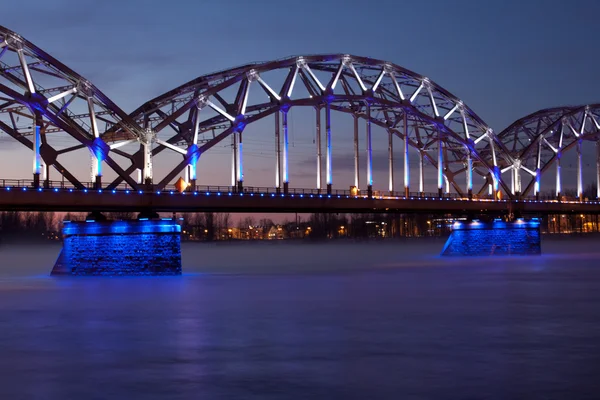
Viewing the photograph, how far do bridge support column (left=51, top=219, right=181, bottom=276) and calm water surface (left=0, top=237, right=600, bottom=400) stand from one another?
696 centimetres

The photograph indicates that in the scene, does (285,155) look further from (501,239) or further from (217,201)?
(501,239)

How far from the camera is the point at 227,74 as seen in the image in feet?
206

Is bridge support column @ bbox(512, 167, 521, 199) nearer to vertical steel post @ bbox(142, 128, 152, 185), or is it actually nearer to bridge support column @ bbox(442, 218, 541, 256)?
bridge support column @ bbox(442, 218, 541, 256)

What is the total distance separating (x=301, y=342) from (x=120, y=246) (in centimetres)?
2950

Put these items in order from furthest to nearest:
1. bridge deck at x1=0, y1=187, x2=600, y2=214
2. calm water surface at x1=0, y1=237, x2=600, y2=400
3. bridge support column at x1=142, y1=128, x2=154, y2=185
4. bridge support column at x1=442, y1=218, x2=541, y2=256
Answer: bridge support column at x1=442, y1=218, x2=541, y2=256 < bridge support column at x1=142, y1=128, x2=154, y2=185 < bridge deck at x1=0, y1=187, x2=600, y2=214 < calm water surface at x1=0, y1=237, x2=600, y2=400

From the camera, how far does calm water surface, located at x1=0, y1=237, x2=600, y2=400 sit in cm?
1695

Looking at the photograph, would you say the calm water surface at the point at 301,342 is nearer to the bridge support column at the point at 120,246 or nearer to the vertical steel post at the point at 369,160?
the bridge support column at the point at 120,246

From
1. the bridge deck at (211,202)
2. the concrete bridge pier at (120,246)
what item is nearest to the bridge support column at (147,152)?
the bridge deck at (211,202)

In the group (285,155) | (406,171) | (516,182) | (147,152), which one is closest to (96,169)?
(147,152)

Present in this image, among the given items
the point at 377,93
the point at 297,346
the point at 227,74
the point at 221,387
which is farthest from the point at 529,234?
the point at 221,387

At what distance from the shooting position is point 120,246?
5031 centimetres

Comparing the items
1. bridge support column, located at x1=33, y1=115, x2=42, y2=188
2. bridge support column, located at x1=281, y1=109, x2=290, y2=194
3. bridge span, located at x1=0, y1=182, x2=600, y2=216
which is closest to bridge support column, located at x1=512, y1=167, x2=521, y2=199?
bridge span, located at x1=0, y1=182, x2=600, y2=216

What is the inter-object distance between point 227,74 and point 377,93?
19.9 m

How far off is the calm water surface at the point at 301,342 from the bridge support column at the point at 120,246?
6956 mm
